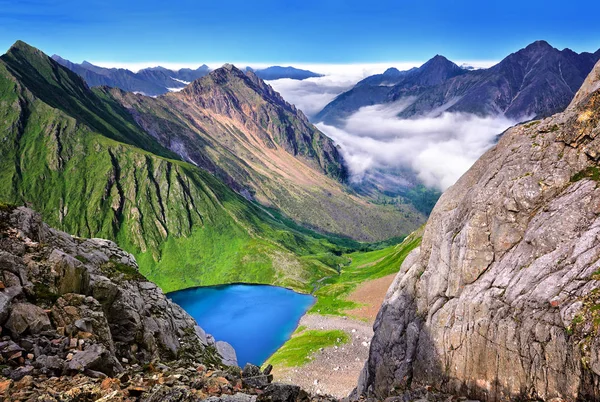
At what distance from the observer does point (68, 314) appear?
23719 mm

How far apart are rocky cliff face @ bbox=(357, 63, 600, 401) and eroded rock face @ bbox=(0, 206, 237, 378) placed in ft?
82.0

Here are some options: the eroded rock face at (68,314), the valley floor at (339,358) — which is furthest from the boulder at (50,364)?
the valley floor at (339,358)

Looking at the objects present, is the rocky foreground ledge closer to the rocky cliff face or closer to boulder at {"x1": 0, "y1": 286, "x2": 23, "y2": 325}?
boulder at {"x1": 0, "y1": 286, "x2": 23, "y2": 325}

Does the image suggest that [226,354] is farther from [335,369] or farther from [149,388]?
[335,369]

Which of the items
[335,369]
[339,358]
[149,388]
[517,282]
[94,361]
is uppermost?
[517,282]

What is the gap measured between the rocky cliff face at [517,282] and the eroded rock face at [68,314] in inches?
984

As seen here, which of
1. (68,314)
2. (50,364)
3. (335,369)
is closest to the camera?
(50,364)

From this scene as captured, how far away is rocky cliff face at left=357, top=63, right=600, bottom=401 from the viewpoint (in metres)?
27.4

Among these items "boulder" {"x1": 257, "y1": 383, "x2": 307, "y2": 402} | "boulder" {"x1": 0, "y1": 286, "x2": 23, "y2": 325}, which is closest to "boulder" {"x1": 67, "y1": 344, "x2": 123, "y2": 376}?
"boulder" {"x1": 0, "y1": 286, "x2": 23, "y2": 325}

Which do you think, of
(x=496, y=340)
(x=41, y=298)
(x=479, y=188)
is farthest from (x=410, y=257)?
(x=41, y=298)

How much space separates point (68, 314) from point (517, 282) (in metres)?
35.1

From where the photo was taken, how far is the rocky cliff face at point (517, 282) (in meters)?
27.4

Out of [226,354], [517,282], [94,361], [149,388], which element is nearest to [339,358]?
[226,354]

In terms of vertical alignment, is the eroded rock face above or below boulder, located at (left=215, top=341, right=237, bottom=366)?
above
